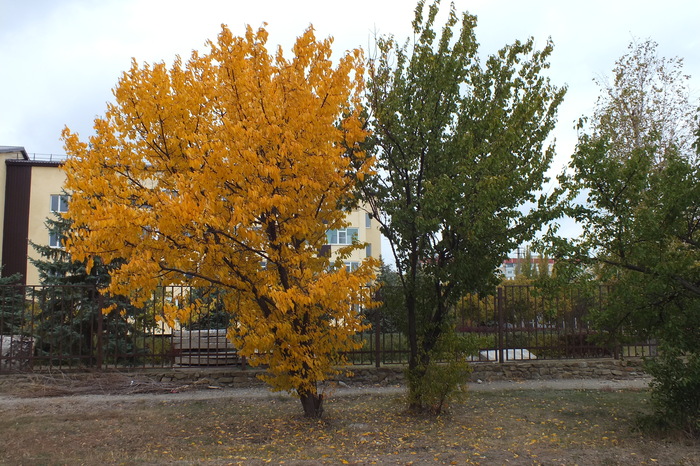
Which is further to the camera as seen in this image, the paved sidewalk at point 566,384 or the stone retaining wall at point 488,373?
the stone retaining wall at point 488,373

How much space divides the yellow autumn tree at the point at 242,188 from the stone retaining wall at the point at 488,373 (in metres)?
3.48

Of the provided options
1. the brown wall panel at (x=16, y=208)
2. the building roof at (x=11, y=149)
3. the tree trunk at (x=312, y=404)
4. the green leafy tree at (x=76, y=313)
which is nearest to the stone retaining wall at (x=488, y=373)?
the green leafy tree at (x=76, y=313)

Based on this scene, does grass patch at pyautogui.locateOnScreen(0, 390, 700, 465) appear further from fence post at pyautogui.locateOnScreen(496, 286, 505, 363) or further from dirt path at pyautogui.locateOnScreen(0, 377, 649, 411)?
fence post at pyautogui.locateOnScreen(496, 286, 505, 363)

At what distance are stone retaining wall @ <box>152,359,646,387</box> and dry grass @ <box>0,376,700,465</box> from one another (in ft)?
3.16

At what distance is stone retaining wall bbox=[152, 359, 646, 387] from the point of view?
10016mm

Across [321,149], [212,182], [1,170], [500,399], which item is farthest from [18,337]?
[1,170]

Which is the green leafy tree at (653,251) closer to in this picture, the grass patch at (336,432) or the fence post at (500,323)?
the grass patch at (336,432)

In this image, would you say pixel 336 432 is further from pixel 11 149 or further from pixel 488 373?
pixel 11 149

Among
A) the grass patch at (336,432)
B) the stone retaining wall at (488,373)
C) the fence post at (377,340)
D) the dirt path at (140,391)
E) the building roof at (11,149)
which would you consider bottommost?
the grass patch at (336,432)

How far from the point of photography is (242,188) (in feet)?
19.4

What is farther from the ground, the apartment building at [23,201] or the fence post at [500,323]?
the apartment building at [23,201]

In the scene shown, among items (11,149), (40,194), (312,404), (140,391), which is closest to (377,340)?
(312,404)

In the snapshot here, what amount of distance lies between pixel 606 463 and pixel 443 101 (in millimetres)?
4472

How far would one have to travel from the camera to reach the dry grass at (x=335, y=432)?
18.5ft
